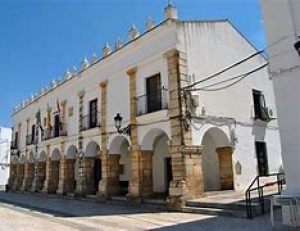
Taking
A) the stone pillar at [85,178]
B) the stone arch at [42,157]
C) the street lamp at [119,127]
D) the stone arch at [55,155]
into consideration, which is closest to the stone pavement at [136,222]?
the street lamp at [119,127]

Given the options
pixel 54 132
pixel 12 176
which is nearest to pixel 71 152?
pixel 54 132

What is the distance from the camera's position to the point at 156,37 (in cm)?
1062

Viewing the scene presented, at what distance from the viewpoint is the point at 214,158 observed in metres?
11.6

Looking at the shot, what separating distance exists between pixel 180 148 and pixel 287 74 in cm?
434

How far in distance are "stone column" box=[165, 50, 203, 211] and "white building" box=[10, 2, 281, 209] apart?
3cm

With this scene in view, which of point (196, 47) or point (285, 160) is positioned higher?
point (196, 47)

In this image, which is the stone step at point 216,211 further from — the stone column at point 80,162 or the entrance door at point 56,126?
the entrance door at point 56,126

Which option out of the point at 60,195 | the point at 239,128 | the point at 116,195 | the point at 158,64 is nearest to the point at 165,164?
the point at 116,195

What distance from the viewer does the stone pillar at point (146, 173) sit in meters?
10.6

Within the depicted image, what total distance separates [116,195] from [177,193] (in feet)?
13.3

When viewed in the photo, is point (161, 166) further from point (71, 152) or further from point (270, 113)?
point (71, 152)

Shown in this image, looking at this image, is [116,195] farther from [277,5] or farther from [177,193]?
[277,5]

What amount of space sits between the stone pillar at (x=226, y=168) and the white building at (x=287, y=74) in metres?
5.14

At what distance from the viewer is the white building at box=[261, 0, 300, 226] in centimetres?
543
